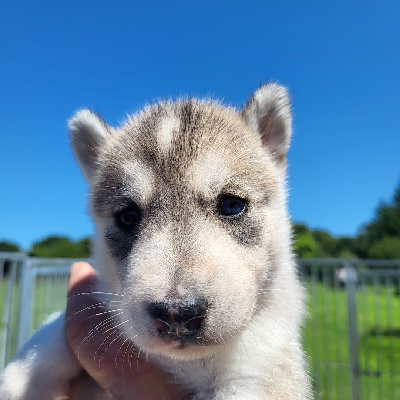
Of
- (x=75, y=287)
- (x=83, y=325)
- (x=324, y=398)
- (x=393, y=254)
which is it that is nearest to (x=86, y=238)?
(x=75, y=287)

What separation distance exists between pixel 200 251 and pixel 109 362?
45.6 inches

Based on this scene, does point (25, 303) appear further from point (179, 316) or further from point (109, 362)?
point (179, 316)

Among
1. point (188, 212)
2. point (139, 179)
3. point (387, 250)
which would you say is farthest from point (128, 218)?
point (387, 250)

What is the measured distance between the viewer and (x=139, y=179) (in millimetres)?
2766

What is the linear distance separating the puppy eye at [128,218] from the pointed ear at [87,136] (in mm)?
853

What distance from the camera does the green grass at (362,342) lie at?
770cm

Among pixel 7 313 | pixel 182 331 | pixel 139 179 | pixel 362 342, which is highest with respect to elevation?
pixel 139 179

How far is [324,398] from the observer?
8.59m

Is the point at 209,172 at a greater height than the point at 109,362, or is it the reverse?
the point at 209,172

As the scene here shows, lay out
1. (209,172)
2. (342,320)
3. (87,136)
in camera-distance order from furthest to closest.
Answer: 1. (342,320)
2. (87,136)
3. (209,172)

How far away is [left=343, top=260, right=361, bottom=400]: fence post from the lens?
25.5ft

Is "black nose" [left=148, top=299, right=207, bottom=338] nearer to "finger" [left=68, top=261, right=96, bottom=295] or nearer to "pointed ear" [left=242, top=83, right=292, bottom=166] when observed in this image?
"finger" [left=68, top=261, right=96, bottom=295]

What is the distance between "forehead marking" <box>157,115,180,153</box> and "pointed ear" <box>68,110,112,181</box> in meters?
0.71

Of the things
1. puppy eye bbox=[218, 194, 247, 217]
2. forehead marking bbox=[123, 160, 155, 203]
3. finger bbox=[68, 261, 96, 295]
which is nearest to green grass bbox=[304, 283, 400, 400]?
finger bbox=[68, 261, 96, 295]
